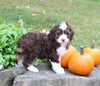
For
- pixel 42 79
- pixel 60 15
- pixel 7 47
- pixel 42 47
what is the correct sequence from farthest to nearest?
pixel 60 15 < pixel 7 47 < pixel 42 47 < pixel 42 79

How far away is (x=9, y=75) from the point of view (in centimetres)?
322

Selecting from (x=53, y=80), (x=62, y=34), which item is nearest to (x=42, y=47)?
(x=62, y=34)

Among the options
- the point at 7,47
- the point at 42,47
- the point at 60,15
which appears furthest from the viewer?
the point at 60,15

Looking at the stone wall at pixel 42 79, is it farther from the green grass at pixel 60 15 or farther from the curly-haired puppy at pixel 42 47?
the green grass at pixel 60 15

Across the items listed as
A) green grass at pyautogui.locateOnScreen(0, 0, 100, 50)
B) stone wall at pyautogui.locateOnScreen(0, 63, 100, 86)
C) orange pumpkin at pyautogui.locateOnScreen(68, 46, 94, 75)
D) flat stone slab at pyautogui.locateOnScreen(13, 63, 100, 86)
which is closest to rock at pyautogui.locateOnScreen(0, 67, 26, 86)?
stone wall at pyautogui.locateOnScreen(0, 63, 100, 86)

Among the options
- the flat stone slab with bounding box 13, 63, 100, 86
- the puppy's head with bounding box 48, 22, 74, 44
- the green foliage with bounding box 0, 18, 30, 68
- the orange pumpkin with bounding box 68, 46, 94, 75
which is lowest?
the flat stone slab with bounding box 13, 63, 100, 86

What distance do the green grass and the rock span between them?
271 cm

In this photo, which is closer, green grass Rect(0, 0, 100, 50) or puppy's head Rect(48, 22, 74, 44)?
puppy's head Rect(48, 22, 74, 44)

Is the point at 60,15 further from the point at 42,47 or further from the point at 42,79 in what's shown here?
the point at 42,79

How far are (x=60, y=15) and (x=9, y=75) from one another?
628cm

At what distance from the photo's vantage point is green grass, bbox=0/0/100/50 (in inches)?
268

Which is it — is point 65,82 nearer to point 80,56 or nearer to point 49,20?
point 80,56

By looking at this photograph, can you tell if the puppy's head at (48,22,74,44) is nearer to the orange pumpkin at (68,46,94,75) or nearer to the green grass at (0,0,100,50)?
the orange pumpkin at (68,46,94,75)

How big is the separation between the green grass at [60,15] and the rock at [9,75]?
107 inches
